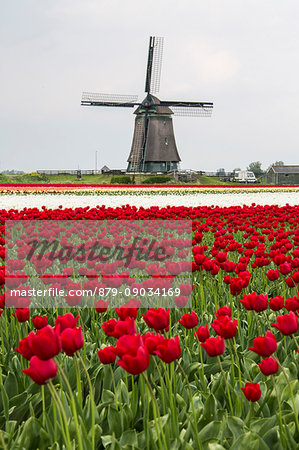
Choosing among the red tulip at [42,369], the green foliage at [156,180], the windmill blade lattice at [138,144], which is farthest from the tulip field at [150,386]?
the windmill blade lattice at [138,144]

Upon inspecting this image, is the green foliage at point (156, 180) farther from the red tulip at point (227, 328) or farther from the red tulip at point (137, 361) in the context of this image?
the red tulip at point (137, 361)

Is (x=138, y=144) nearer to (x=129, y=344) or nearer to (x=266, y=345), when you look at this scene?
(x=266, y=345)

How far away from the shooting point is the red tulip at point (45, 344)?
4.67ft

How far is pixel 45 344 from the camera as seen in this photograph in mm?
1430

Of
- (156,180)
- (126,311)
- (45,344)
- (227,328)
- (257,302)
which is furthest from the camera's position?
(156,180)

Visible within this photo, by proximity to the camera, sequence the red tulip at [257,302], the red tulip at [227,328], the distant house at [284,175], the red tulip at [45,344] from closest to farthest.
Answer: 1. the red tulip at [45,344]
2. the red tulip at [227,328]
3. the red tulip at [257,302]
4. the distant house at [284,175]

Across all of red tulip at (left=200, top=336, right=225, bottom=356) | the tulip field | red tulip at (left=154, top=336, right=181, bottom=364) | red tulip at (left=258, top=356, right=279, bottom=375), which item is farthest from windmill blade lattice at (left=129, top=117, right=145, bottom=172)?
red tulip at (left=154, top=336, right=181, bottom=364)

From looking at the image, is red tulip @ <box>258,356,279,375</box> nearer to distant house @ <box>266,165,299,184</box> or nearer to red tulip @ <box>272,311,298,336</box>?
red tulip @ <box>272,311,298,336</box>

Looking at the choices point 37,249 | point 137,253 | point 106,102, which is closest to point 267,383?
point 137,253

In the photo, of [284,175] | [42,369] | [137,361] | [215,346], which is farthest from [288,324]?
[284,175]

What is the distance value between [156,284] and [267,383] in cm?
80

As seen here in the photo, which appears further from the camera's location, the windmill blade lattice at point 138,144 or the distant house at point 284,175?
the distant house at point 284,175

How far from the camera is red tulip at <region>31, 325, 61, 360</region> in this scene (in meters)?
1.42

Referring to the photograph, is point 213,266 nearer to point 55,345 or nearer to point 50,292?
point 50,292
